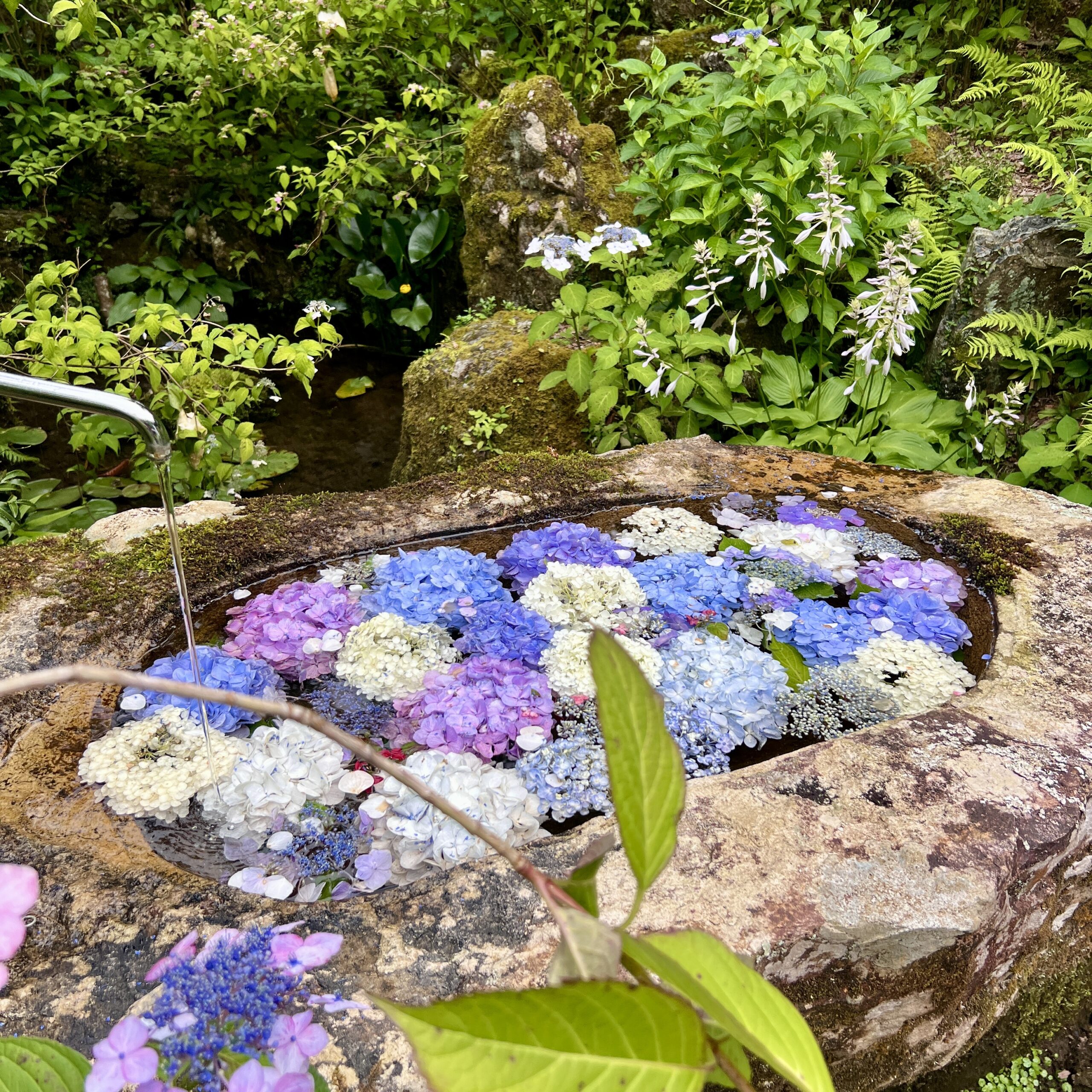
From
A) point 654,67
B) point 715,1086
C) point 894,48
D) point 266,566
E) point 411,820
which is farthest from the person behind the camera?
point 894,48

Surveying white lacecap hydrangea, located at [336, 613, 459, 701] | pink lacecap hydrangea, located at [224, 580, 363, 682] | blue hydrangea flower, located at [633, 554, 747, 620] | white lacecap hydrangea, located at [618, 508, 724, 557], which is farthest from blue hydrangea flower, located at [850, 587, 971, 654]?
pink lacecap hydrangea, located at [224, 580, 363, 682]

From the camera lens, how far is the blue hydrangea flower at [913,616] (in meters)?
2.07

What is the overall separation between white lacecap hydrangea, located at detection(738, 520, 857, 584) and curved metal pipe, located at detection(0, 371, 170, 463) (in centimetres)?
177

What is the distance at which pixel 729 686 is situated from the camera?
191cm

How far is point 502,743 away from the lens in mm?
1831

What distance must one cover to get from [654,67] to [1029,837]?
3597 millimetres

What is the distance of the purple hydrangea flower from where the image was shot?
7.68ft

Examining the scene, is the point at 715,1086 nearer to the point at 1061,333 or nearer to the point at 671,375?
the point at 671,375

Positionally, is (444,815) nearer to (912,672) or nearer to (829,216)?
(912,672)

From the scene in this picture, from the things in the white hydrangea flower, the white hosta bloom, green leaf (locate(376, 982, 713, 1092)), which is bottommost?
the white hydrangea flower

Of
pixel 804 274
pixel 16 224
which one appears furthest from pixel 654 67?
pixel 16 224

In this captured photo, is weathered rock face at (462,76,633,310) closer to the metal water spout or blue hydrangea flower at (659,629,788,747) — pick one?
blue hydrangea flower at (659,629,788,747)

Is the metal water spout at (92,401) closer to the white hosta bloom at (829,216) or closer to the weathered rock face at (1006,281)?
the white hosta bloom at (829,216)

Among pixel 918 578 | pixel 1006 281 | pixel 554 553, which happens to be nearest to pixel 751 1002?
pixel 554 553
